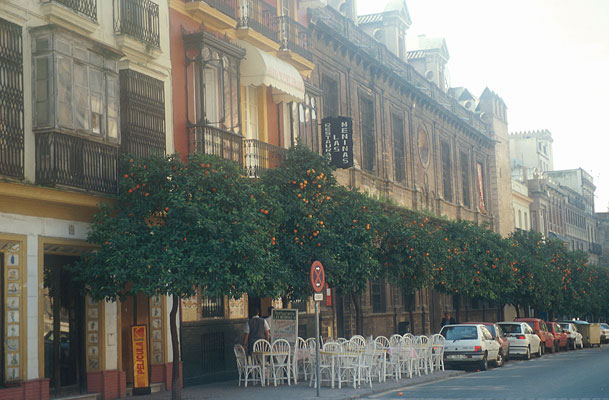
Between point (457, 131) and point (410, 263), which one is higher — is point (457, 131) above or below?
above

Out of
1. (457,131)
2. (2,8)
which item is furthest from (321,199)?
(457,131)

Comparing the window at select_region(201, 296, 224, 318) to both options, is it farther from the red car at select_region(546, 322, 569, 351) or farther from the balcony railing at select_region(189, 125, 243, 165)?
the red car at select_region(546, 322, 569, 351)

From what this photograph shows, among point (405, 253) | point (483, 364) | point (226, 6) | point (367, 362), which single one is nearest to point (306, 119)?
point (405, 253)

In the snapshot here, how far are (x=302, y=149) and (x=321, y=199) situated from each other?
1.32m

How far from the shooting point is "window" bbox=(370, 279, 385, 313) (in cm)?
3456

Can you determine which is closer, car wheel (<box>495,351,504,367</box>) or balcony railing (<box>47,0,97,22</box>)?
balcony railing (<box>47,0,97,22</box>)

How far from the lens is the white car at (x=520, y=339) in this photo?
32312 millimetres

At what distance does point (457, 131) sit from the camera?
A: 47688mm

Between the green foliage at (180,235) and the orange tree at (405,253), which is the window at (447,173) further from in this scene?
the green foliage at (180,235)

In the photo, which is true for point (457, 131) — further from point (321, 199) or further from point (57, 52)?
point (57, 52)

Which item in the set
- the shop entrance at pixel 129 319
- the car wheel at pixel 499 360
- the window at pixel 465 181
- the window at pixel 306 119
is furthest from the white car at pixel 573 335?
the shop entrance at pixel 129 319

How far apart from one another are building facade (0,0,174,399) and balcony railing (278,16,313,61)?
23.1 feet

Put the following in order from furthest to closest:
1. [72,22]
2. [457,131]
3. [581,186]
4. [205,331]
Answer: [581,186] < [457,131] < [205,331] < [72,22]

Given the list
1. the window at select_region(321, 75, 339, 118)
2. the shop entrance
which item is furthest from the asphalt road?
the window at select_region(321, 75, 339, 118)
